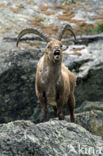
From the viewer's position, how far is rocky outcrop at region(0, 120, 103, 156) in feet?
15.9

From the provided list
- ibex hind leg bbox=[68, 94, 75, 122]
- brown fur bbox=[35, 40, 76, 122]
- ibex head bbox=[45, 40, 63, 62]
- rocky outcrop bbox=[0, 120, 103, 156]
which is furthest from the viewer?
ibex hind leg bbox=[68, 94, 75, 122]

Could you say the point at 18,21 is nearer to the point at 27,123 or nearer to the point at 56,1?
the point at 56,1

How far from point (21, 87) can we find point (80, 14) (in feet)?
20.9

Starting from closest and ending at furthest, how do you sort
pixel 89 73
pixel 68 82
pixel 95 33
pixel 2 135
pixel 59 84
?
pixel 2 135 < pixel 59 84 < pixel 68 82 < pixel 89 73 < pixel 95 33

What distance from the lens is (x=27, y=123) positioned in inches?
214

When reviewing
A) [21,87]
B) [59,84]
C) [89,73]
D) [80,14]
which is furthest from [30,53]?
[80,14]

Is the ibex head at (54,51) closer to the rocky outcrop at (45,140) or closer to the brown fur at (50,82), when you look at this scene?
the brown fur at (50,82)

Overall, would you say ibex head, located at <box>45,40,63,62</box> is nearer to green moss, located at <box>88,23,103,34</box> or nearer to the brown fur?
the brown fur

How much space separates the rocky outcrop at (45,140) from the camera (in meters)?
4.84

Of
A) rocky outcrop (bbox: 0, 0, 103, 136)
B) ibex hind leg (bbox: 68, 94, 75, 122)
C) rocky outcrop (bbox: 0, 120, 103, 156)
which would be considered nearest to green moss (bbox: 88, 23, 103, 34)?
rocky outcrop (bbox: 0, 0, 103, 136)

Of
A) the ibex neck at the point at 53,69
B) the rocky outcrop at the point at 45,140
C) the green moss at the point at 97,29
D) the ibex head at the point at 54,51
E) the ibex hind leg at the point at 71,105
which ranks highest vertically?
the green moss at the point at 97,29

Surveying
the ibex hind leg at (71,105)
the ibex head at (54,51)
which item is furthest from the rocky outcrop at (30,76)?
the ibex head at (54,51)

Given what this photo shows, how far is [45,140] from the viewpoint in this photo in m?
5.32

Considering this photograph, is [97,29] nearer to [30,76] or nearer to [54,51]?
[30,76]
